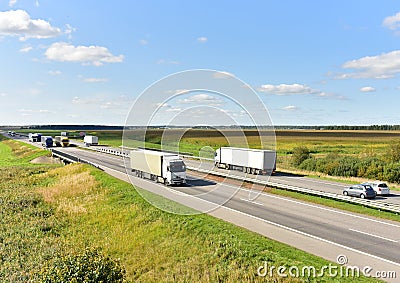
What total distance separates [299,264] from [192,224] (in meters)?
8.15

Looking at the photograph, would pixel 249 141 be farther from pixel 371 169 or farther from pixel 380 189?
pixel 380 189

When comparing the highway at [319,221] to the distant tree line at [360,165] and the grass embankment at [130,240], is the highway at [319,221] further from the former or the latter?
the distant tree line at [360,165]

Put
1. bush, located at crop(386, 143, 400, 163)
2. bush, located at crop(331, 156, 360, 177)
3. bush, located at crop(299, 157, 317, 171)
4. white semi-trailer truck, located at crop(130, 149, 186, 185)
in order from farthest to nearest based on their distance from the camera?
bush, located at crop(299, 157, 317, 171) < bush, located at crop(386, 143, 400, 163) < bush, located at crop(331, 156, 360, 177) < white semi-trailer truck, located at crop(130, 149, 186, 185)

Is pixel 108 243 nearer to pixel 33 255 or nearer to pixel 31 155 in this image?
pixel 33 255

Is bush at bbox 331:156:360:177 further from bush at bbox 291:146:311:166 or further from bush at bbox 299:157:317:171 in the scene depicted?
bush at bbox 291:146:311:166

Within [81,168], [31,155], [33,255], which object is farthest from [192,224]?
[31,155]

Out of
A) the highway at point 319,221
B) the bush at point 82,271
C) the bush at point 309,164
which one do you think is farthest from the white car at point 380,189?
the bush at point 82,271

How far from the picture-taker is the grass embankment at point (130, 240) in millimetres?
15500

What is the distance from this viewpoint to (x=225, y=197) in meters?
30.3

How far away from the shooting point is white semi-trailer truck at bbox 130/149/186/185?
3478 cm

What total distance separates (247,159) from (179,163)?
13359mm

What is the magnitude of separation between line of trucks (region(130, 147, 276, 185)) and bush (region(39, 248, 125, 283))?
2153 centimetres

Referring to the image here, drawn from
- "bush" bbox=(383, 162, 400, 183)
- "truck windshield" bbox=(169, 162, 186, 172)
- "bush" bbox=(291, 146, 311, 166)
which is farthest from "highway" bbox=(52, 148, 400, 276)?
"bush" bbox=(291, 146, 311, 166)
